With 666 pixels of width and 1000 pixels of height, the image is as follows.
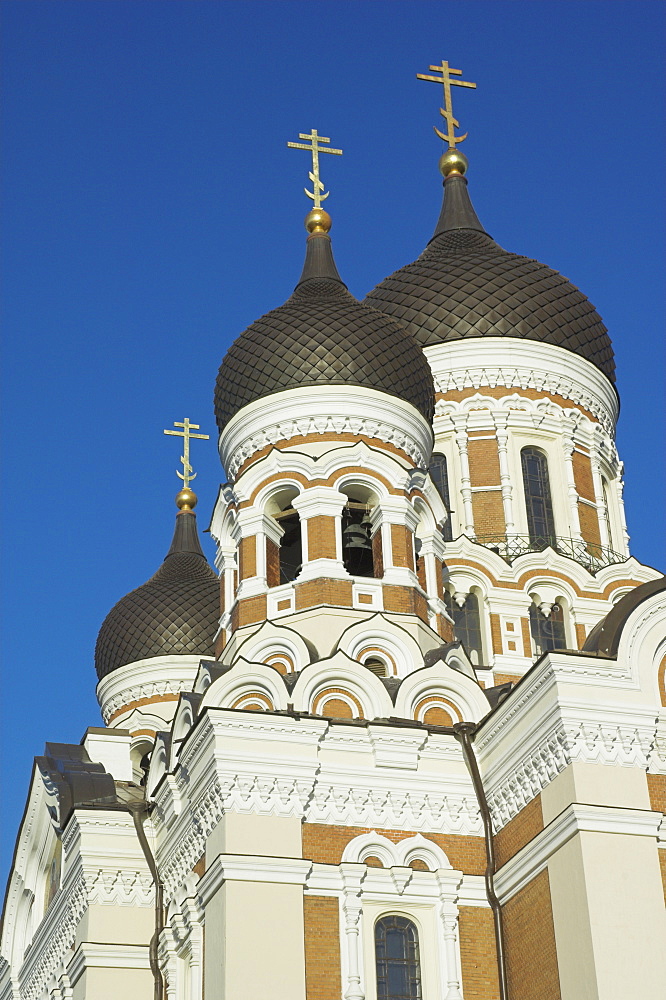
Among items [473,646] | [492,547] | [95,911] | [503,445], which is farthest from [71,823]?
[503,445]

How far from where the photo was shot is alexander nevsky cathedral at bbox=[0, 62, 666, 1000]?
12.1m

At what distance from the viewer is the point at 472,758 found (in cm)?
1358

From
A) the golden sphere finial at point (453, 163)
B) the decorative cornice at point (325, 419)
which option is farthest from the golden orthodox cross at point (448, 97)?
the decorative cornice at point (325, 419)

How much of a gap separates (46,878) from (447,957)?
5.78m

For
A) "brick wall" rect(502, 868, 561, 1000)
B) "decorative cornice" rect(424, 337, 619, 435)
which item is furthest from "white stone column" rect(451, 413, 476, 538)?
"brick wall" rect(502, 868, 561, 1000)

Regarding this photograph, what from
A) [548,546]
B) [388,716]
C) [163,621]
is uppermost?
[163,621]

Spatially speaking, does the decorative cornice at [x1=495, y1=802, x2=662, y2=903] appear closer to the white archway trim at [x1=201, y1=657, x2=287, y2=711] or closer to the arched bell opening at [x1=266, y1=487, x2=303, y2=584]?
the white archway trim at [x1=201, y1=657, x2=287, y2=711]

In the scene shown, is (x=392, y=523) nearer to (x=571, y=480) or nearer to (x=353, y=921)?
(x=571, y=480)

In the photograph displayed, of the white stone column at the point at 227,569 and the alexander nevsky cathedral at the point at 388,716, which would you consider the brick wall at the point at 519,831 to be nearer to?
the alexander nevsky cathedral at the point at 388,716

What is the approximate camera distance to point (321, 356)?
16.5 meters

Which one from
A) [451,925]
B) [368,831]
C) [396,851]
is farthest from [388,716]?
[451,925]

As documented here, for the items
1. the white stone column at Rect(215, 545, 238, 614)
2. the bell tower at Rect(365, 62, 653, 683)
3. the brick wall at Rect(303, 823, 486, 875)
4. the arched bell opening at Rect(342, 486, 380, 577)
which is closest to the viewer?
the brick wall at Rect(303, 823, 486, 875)

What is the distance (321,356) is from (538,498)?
4.07m

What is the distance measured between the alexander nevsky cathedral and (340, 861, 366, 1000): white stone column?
32 millimetres
